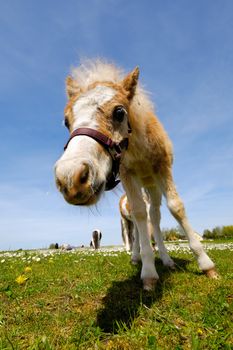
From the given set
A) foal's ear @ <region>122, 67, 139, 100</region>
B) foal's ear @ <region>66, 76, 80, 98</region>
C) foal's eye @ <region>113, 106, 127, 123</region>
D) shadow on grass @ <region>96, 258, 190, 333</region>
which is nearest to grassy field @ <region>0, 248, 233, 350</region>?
shadow on grass @ <region>96, 258, 190, 333</region>

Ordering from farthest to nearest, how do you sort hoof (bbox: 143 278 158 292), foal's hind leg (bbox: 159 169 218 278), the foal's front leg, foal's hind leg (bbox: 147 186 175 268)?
foal's hind leg (bbox: 147 186 175 268) → foal's hind leg (bbox: 159 169 218 278) → the foal's front leg → hoof (bbox: 143 278 158 292)

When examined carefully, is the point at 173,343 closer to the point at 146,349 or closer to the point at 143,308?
the point at 146,349

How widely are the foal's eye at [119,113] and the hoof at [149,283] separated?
9.46ft

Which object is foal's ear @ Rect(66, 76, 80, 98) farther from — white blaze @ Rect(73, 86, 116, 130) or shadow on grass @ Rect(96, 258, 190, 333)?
shadow on grass @ Rect(96, 258, 190, 333)

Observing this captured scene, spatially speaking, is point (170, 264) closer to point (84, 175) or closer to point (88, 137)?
point (88, 137)

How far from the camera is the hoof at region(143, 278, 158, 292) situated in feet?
19.4

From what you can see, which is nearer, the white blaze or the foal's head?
the foal's head

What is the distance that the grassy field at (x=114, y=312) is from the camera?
3.79 m

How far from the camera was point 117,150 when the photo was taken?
475cm

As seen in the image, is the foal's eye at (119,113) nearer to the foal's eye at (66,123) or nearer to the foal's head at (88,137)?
the foal's head at (88,137)

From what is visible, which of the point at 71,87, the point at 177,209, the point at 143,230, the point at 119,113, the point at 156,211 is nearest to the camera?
the point at 119,113

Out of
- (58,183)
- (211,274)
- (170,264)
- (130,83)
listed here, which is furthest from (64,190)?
(170,264)

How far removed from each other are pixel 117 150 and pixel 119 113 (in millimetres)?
639

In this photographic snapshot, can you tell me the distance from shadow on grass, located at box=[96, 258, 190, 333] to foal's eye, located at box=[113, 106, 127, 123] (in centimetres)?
263
